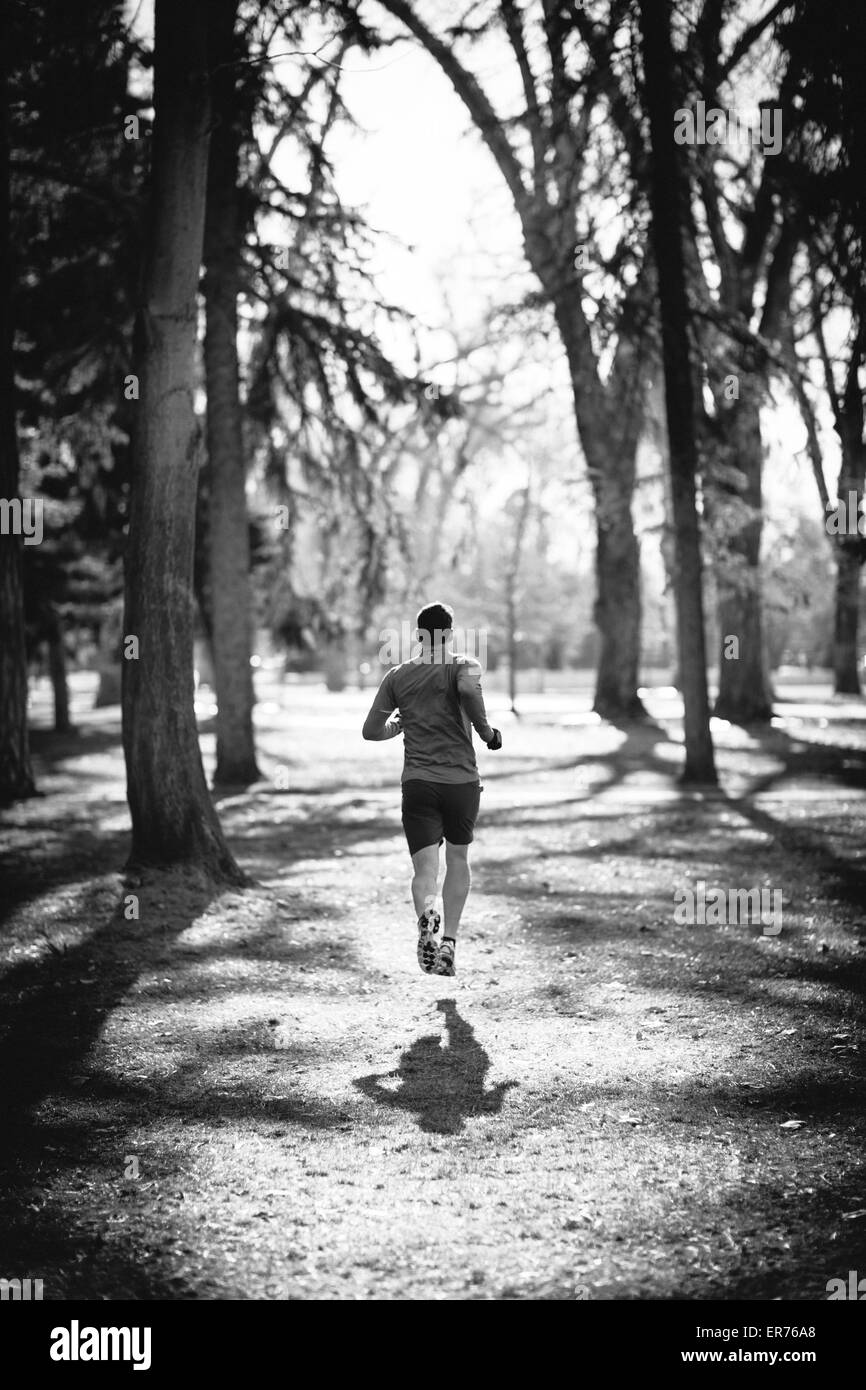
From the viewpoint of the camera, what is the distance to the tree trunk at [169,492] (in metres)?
8.85

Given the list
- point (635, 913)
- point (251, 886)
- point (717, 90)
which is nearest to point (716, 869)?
point (635, 913)

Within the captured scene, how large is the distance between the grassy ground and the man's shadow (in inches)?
0.7

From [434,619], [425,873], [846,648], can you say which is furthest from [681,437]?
[846,648]

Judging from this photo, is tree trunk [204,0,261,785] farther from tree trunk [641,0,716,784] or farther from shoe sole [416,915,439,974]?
shoe sole [416,915,439,974]

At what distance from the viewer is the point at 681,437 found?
47.5ft

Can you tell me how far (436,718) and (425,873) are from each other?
900 millimetres

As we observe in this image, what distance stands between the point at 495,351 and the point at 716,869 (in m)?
18.8

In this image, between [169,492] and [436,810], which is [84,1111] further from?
[169,492]

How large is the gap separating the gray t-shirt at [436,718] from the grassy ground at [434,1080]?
132 cm

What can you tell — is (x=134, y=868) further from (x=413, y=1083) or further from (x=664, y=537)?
(x=664, y=537)

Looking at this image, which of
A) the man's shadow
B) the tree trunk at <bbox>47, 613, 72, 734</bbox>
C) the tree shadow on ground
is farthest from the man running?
the tree trunk at <bbox>47, 613, 72, 734</bbox>

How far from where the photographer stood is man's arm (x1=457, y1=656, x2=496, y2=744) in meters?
6.45

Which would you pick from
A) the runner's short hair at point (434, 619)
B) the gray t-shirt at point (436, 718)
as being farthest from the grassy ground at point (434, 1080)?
the runner's short hair at point (434, 619)

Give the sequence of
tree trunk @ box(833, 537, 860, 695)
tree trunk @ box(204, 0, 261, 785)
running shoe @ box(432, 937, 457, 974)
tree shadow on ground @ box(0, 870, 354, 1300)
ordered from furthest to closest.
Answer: tree trunk @ box(833, 537, 860, 695), tree trunk @ box(204, 0, 261, 785), running shoe @ box(432, 937, 457, 974), tree shadow on ground @ box(0, 870, 354, 1300)
